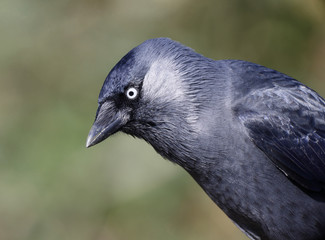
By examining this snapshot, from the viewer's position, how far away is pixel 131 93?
395 cm

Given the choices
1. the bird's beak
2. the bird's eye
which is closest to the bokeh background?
the bird's beak

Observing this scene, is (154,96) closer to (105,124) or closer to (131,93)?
(131,93)

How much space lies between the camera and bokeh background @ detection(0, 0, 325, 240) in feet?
22.1

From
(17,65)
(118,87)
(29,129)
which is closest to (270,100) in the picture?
(118,87)

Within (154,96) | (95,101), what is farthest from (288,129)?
(95,101)

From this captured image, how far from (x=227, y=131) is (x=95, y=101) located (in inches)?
144

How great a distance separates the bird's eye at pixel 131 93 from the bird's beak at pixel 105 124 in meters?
0.16

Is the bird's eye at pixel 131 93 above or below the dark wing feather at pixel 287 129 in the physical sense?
above

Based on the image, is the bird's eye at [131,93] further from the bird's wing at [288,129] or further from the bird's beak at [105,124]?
the bird's wing at [288,129]

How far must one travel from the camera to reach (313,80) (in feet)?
24.2

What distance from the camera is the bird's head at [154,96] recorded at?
3.92 m

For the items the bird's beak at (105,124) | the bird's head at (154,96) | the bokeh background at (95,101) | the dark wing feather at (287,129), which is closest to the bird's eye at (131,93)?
the bird's head at (154,96)

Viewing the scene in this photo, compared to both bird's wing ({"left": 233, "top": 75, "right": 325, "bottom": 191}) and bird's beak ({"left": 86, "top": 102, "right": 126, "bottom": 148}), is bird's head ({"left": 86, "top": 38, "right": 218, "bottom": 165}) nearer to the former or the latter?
bird's beak ({"left": 86, "top": 102, "right": 126, "bottom": 148})

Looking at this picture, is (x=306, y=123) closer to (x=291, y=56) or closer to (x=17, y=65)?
(x=291, y=56)
